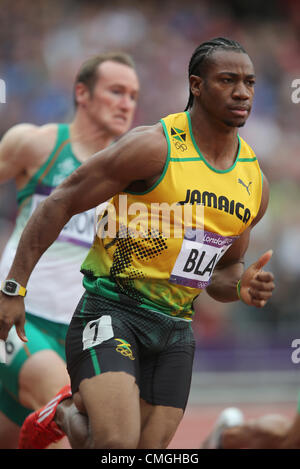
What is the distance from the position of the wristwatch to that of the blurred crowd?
275 inches

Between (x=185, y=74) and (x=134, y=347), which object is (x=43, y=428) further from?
(x=185, y=74)

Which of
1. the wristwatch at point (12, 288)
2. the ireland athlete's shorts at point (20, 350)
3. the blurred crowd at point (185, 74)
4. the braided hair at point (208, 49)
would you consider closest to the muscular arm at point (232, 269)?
the braided hair at point (208, 49)

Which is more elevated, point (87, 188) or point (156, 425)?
point (87, 188)

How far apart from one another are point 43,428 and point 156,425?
0.89 meters

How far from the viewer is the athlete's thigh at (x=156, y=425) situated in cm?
395

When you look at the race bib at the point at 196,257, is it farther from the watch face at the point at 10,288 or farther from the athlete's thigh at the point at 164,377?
the watch face at the point at 10,288

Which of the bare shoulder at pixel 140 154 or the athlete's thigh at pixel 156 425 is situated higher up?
the bare shoulder at pixel 140 154

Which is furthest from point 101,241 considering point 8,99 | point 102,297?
point 8,99

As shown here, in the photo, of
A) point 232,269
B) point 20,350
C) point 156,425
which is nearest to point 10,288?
point 156,425

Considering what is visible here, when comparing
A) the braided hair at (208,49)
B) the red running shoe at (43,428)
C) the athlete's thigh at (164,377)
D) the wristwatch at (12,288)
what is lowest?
the red running shoe at (43,428)

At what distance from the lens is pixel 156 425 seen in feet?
13.0

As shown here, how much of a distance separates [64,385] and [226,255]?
141 cm

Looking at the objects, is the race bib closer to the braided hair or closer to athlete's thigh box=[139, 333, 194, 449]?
athlete's thigh box=[139, 333, 194, 449]

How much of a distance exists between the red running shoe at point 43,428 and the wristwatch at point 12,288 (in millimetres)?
805
